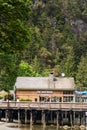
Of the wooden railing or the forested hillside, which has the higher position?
the wooden railing

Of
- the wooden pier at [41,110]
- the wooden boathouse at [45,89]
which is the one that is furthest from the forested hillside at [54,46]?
the wooden pier at [41,110]

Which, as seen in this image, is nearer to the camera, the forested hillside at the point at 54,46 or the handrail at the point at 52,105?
the handrail at the point at 52,105

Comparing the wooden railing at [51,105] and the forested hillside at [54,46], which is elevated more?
the wooden railing at [51,105]

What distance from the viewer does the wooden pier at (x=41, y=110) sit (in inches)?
2302

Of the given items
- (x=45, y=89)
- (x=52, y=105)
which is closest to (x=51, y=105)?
(x=52, y=105)

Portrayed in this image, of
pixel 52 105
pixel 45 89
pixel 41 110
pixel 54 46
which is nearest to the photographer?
pixel 52 105

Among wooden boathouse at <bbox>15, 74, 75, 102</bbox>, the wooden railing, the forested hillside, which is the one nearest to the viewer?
the wooden railing

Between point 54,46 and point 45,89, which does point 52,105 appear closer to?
point 45,89

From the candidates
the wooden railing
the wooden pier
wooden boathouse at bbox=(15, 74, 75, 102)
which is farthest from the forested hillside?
the wooden railing

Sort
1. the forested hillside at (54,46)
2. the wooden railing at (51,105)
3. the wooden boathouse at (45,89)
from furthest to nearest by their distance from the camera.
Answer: the forested hillside at (54,46)
the wooden boathouse at (45,89)
the wooden railing at (51,105)

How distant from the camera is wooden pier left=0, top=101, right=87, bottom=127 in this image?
192ft

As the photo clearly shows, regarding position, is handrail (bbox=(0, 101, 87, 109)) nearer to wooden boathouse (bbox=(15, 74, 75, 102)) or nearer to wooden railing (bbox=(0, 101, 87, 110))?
wooden railing (bbox=(0, 101, 87, 110))

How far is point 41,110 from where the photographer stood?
59750mm

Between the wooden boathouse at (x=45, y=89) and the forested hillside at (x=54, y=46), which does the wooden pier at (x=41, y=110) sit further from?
the forested hillside at (x=54, y=46)
